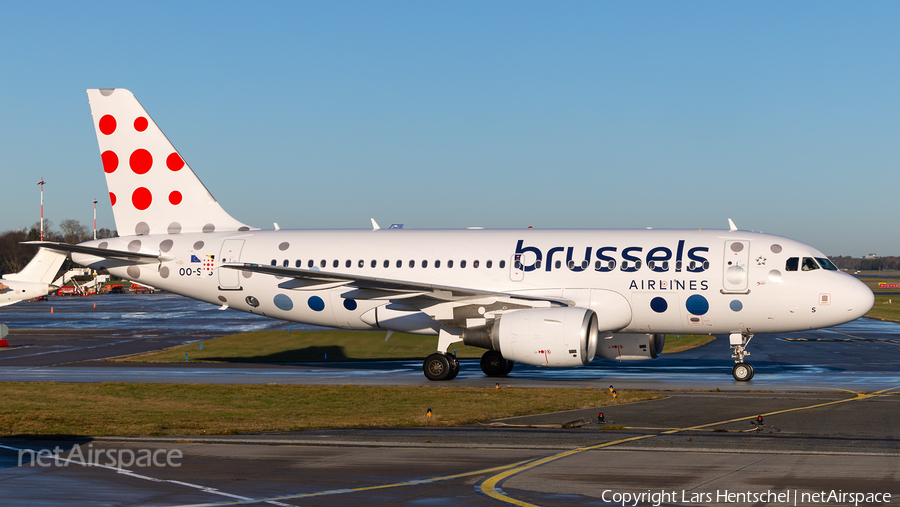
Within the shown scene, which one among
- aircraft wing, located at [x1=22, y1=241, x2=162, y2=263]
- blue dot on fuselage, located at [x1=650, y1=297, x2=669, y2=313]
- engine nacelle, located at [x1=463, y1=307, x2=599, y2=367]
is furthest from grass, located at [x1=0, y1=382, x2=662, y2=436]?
aircraft wing, located at [x1=22, y1=241, x2=162, y2=263]

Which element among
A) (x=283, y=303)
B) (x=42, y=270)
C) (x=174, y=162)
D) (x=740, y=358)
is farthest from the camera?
(x=42, y=270)

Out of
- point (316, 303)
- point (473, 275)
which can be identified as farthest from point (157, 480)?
point (316, 303)

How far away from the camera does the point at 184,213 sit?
3219cm

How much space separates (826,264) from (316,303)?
16.7 metres

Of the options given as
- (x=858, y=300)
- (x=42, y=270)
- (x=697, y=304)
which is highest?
(x=42, y=270)

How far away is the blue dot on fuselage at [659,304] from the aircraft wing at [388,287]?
250cm

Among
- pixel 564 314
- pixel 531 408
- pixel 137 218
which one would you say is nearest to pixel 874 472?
pixel 531 408

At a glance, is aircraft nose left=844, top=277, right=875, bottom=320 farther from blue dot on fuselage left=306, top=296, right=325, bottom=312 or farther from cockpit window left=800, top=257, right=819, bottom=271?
blue dot on fuselage left=306, top=296, right=325, bottom=312

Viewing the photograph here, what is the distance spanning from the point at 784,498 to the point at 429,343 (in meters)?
26.7

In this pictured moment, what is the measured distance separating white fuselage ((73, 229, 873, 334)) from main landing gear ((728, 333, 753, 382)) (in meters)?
0.44

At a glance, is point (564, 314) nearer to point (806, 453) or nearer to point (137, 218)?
point (806, 453)

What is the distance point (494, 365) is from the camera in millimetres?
29375

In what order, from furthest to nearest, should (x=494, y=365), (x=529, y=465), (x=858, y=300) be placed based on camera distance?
(x=494, y=365) < (x=858, y=300) < (x=529, y=465)

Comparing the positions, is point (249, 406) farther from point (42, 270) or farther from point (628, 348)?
point (42, 270)
